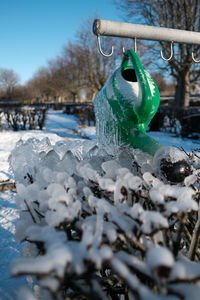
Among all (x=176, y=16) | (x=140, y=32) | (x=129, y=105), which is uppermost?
(x=176, y=16)

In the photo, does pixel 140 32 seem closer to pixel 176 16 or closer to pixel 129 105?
pixel 129 105

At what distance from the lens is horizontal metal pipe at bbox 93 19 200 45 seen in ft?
4.99

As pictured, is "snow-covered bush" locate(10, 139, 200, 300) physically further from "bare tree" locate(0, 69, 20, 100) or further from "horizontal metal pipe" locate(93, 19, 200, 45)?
"bare tree" locate(0, 69, 20, 100)

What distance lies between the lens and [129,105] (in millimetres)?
1252

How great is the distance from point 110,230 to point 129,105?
0.71 metres

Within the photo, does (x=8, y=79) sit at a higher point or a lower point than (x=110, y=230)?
higher

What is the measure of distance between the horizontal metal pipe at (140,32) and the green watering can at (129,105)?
0.99 ft

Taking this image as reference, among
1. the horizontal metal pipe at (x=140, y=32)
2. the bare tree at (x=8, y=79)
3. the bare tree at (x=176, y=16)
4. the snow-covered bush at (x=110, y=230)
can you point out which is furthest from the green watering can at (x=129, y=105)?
the bare tree at (x=8, y=79)

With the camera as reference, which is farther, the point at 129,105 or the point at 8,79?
the point at 8,79

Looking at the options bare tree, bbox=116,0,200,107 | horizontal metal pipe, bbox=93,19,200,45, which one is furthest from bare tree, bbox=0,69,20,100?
horizontal metal pipe, bbox=93,19,200,45

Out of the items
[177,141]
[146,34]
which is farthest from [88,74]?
[146,34]

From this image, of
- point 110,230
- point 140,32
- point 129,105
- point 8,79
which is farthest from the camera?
point 8,79

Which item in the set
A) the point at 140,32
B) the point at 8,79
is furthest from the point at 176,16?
the point at 8,79

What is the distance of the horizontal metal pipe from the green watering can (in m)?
0.30
